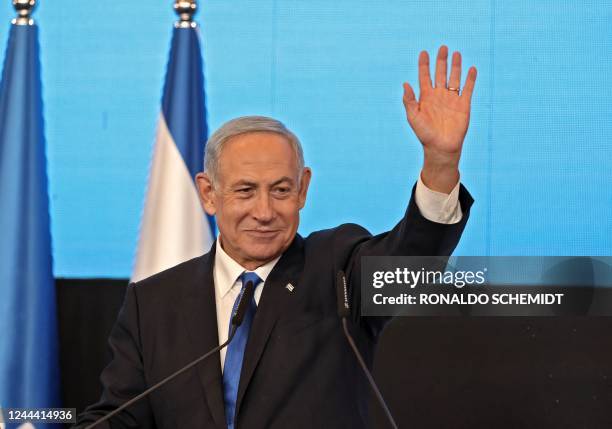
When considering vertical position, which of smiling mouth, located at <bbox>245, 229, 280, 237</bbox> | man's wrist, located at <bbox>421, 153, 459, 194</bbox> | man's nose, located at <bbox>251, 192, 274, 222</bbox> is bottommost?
smiling mouth, located at <bbox>245, 229, 280, 237</bbox>

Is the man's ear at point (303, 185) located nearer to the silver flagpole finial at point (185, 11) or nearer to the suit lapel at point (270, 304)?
the suit lapel at point (270, 304)

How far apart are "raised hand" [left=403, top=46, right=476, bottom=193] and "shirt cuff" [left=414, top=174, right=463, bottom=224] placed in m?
0.01

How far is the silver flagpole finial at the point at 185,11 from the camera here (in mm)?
3650

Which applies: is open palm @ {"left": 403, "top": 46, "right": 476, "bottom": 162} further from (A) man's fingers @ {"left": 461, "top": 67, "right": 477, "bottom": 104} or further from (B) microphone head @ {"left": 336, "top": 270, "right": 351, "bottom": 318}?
(B) microphone head @ {"left": 336, "top": 270, "right": 351, "bottom": 318}

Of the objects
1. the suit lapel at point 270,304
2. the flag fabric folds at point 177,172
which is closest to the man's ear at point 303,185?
the suit lapel at point 270,304

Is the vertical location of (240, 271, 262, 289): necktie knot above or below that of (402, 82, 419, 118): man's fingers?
below

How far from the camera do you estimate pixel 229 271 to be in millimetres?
2160

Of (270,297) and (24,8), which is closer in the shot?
(270,297)

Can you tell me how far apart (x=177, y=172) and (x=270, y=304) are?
1.71 m

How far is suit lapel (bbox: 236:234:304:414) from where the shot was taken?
1999mm

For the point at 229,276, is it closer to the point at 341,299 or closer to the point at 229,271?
the point at 229,271

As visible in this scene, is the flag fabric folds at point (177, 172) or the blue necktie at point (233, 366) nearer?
the blue necktie at point (233, 366)

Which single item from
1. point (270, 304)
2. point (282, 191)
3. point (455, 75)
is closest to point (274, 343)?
point (270, 304)

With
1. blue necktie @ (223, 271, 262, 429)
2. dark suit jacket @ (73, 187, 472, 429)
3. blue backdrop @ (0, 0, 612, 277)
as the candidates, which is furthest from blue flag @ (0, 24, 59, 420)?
blue necktie @ (223, 271, 262, 429)
